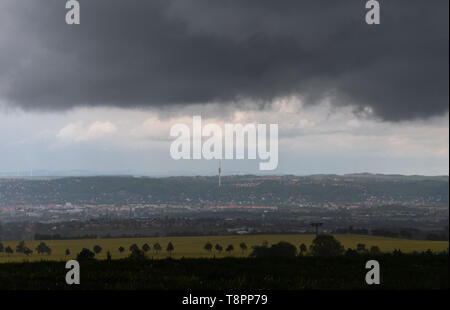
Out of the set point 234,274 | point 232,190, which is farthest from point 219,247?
point 234,274

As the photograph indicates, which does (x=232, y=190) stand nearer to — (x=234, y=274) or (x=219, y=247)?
(x=219, y=247)

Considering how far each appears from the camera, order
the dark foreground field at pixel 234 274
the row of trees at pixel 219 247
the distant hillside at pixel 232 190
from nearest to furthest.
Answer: the dark foreground field at pixel 234 274 → the row of trees at pixel 219 247 → the distant hillside at pixel 232 190

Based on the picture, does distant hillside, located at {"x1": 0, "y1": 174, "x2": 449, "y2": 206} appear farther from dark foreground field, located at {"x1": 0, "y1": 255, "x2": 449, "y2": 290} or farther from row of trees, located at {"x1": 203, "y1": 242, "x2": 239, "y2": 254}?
dark foreground field, located at {"x1": 0, "y1": 255, "x2": 449, "y2": 290}

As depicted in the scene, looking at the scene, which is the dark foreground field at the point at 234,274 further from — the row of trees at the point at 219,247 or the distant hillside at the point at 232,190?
the distant hillside at the point at 232,190

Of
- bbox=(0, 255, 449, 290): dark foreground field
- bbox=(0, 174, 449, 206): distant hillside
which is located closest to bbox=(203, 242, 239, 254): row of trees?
bbox=(0, 174, 449, 206): distant hillside

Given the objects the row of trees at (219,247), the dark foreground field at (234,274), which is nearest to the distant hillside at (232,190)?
the row of trees at (219,247)
